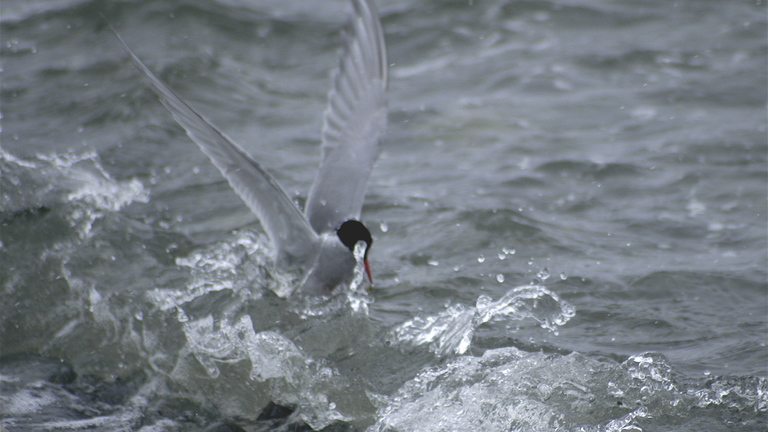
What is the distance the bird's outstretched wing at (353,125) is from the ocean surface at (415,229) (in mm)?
502

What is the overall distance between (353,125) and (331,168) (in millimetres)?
365

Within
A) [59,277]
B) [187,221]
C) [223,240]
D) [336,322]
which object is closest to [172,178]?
[187,221]

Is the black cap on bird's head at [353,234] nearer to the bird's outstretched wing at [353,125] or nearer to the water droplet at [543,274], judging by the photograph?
the bird's outstretched wing at [353,125]

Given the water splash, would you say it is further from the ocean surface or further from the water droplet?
the water droplet

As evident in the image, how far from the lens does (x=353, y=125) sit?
5301 millimetres

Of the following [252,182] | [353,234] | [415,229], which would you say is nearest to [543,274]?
[415,229]

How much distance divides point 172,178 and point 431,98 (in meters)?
2.73

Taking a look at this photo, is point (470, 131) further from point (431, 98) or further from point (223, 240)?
point (223, 240)

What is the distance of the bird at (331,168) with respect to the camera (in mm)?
4215

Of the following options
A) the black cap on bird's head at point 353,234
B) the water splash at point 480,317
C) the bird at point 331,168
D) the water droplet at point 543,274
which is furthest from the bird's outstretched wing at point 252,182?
the water droplet at point 543,274

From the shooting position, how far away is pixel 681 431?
3520 mm

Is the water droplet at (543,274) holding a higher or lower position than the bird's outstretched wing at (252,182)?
lower

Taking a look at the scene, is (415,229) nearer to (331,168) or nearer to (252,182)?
(331,168)

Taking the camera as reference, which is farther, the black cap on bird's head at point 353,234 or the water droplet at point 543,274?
the water droplet at point 543,274
